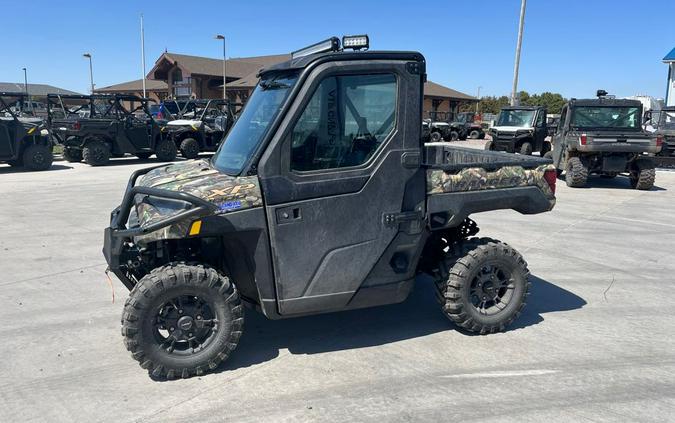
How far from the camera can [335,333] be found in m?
4.34

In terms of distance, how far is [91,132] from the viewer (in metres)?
16.6

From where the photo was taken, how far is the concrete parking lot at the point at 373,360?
322cm

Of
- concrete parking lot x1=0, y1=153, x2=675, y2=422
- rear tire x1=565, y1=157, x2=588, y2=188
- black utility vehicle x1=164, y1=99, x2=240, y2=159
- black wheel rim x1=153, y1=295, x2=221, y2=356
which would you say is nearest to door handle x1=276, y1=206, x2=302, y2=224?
black wheel rim x1=153, y1=295, x2=221, y2=356

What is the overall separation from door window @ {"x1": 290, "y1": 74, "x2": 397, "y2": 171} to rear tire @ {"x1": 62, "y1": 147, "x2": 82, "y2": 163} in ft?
53.2

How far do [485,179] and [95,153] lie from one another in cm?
1550

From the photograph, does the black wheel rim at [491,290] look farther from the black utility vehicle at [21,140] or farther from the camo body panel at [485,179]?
the black utility vehicle at [21,140]

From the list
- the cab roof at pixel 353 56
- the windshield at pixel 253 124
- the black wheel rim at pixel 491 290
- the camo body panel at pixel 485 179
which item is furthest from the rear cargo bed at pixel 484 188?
the windshield at pixel 253 124

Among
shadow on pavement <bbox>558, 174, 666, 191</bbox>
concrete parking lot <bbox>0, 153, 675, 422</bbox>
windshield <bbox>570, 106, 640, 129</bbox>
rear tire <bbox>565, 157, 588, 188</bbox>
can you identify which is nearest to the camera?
concrete parking lot <bbox>0, 153, 675, 422</bbox>

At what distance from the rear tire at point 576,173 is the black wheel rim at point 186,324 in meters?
12.0

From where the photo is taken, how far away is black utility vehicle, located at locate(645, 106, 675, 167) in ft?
56.5

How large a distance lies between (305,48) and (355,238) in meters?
1.69

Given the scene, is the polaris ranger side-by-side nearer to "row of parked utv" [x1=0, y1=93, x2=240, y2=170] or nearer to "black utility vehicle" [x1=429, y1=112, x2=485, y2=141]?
"row of parked utv" [x1=0, y1=93, x2=240, y2=170]

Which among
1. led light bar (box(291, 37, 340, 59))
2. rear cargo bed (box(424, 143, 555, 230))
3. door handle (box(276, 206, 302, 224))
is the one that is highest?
led light bar (box(291, 37, 340, 59))

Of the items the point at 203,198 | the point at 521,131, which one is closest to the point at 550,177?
the point at 203,198
